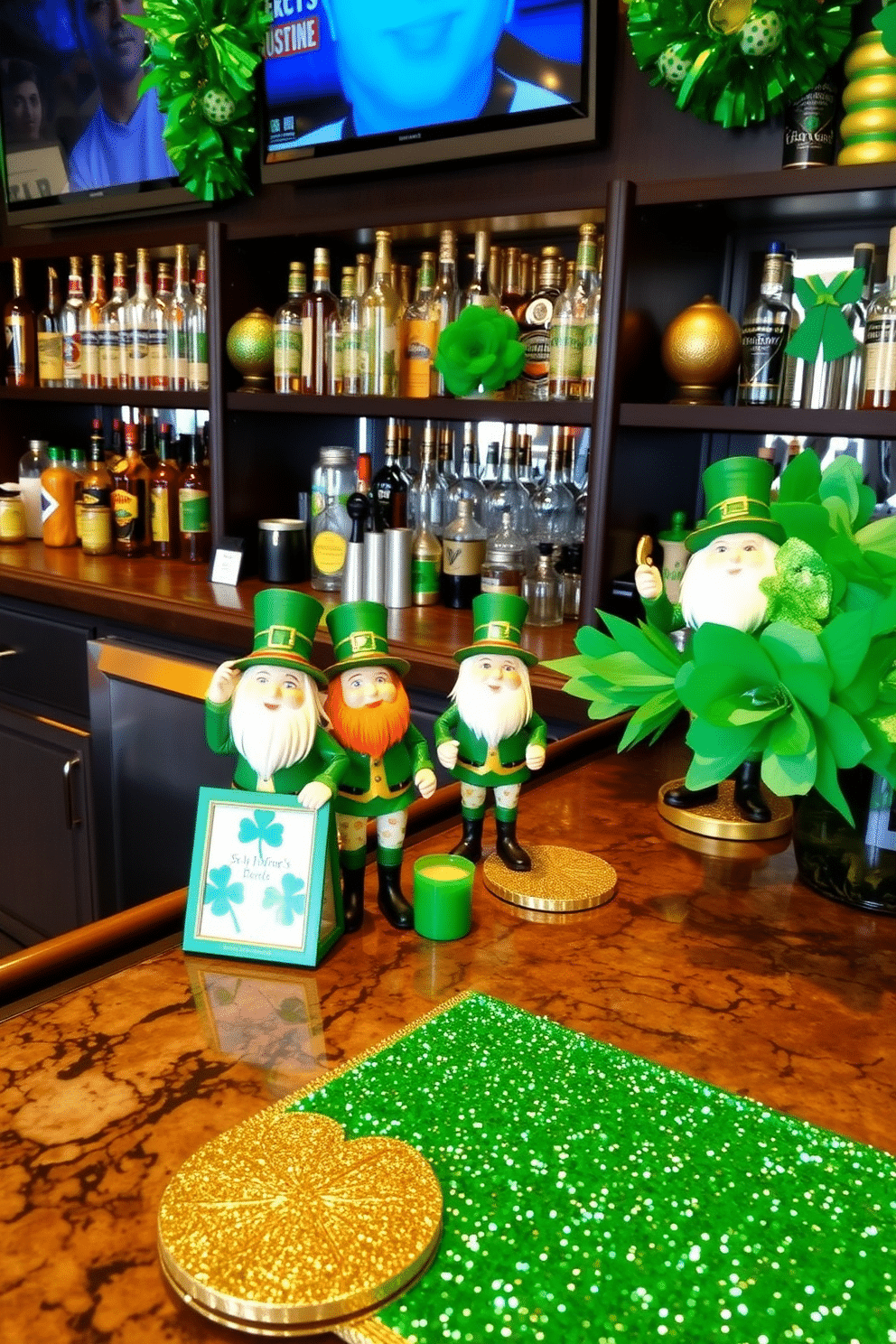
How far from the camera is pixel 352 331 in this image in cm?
201

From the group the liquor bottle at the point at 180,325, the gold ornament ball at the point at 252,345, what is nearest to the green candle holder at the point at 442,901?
the gold ornament ball at the point at 252,345

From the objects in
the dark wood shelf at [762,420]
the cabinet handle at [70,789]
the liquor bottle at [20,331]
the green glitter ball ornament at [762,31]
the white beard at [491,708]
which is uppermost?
the green glitter ball ornament at [762,31]

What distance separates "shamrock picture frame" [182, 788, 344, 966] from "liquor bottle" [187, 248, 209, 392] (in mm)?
1682

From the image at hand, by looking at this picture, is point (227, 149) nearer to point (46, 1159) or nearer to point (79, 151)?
point (79, 151)

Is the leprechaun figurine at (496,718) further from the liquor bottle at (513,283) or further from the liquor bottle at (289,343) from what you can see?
the liquor bottle at (289,343)

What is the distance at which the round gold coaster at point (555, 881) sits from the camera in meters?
0.86

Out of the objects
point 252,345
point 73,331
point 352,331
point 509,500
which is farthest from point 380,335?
point 73,331

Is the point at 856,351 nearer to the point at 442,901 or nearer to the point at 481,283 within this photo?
the point at 481,283

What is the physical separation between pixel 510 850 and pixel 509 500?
49.6 inches

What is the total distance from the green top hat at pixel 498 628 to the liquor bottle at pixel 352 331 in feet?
4.03

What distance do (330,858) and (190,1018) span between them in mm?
148

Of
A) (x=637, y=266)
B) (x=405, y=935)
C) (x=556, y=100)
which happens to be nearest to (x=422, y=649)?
(x=637, y=266)

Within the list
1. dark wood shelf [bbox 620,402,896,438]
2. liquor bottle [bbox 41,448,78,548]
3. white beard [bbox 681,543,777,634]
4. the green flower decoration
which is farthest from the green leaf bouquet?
liquor bottle [bbox 41,448,78,548]

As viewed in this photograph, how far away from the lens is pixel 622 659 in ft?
2.99
